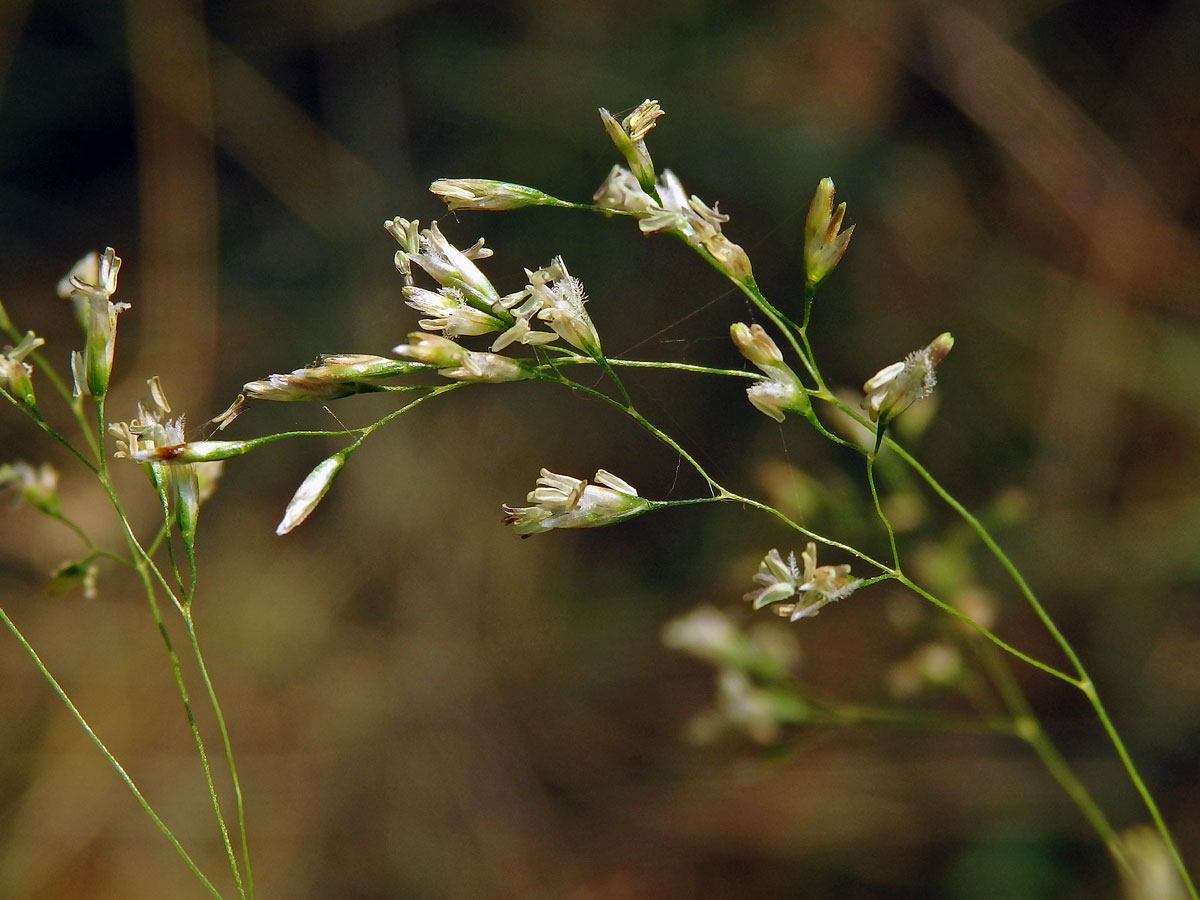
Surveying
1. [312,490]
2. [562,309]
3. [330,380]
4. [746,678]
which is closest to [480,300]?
[562,309]

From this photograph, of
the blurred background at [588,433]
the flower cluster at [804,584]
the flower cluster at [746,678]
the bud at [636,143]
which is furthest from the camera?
the blurred background at [588,433]

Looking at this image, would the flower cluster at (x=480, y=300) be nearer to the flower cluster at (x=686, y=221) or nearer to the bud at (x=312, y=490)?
the flower cluster at (x=686, y=221)

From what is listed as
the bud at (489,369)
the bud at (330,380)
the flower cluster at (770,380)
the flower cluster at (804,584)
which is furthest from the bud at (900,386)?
the bud at (330,380)

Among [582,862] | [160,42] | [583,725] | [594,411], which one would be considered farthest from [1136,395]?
[160,42]

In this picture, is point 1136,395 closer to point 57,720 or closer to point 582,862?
point 582,862

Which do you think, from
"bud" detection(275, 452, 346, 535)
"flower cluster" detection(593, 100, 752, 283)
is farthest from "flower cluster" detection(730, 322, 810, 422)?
"bud" detection(275, 452, 346, 535)
